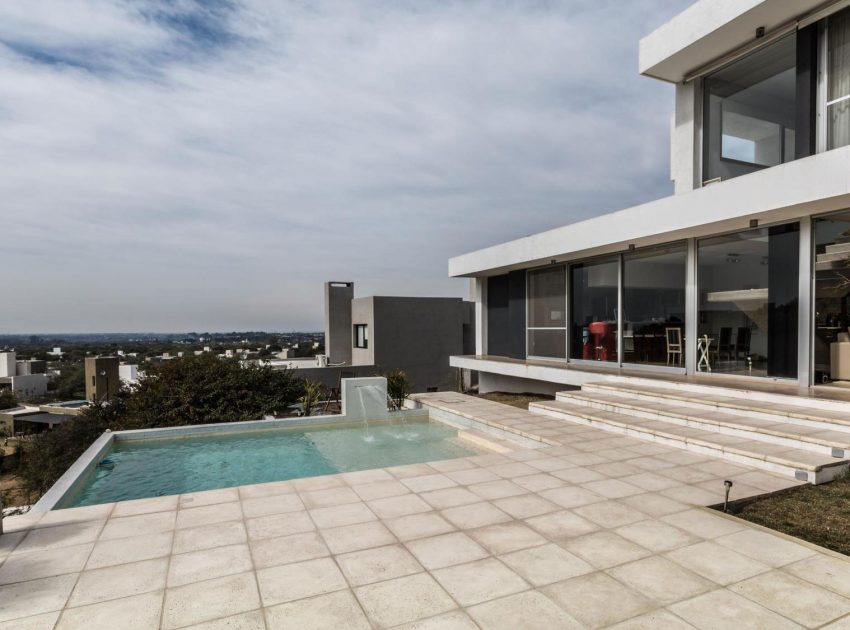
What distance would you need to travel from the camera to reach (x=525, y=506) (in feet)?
13.1

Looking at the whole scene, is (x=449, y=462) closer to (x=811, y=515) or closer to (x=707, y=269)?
(x=811, y=515)

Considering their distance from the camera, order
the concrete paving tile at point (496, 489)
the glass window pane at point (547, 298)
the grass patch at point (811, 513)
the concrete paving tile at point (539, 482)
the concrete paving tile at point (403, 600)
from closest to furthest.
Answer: the concrete paving tile at point (403, 600)
the grass patch at point (811, 513)
the concrete paving tile at point (496, 489)
the concrete paving tile at point (539, 482)
the glass window pane at point (547, 298)

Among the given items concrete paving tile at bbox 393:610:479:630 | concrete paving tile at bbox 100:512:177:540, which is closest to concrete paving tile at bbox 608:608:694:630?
concrete paving tile at bbox 393:610:479:630

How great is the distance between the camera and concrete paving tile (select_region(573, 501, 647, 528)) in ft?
12.0

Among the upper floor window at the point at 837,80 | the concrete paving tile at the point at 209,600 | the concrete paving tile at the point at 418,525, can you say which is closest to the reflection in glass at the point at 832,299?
the upper floor window at the point at 837,80

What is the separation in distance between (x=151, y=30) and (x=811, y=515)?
10837 mm

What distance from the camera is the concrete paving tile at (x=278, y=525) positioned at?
11.5 ft

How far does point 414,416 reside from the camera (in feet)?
33.4

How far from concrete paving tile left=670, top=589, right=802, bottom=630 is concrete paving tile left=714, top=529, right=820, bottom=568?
22.8 inches

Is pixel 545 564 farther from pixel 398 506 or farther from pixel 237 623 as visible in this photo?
pixel 237 623

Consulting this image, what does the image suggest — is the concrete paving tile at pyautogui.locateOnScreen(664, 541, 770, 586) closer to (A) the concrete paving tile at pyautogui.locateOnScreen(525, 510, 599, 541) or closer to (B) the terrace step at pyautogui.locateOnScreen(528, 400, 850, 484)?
(A) the concrete paving tile at pyautogui.locateOnScreen(525, 510, 599, 541)

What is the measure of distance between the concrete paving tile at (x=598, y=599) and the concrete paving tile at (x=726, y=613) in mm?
189

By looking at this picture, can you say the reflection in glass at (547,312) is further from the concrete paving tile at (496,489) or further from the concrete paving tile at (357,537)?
the concrete paving tile at (357,537)

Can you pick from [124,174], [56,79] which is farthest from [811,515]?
[124,174]
